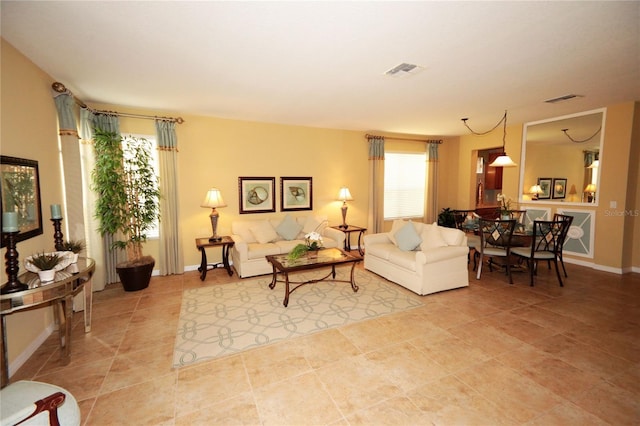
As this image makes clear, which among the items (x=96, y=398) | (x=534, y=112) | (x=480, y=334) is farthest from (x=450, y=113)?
(x=96, y=398)

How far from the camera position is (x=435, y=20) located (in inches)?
86.4

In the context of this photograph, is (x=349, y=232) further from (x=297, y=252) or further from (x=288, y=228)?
(x=297, y=252)

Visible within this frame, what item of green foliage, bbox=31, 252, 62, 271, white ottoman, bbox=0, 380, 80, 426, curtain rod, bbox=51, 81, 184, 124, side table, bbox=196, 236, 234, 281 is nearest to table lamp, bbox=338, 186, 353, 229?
side table, bbox=196, 236, 234, 281

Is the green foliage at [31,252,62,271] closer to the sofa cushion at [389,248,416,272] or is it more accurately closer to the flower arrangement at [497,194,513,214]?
the sofa cushion at [389,248,416,272]

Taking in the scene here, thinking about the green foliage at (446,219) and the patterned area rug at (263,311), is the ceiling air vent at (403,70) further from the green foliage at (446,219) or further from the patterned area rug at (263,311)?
the green foliage at (446,219)

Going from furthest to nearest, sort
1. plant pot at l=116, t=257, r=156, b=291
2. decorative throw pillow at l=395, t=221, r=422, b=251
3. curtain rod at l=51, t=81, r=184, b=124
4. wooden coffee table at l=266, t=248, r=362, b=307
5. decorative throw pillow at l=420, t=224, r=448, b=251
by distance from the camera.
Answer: decorative throw pillow at l=395, t=221, r=422, b=251
decorative throw pillow at l=420, t=224, r=448, b=251
plant pot at l=116, t=257, r=156, b=291
wooden coffee table at l=266, t=248, r=362, b=307
curtain rod at l=51, t=81, r=184, b=124

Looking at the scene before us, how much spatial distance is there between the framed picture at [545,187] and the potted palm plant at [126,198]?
727 cm

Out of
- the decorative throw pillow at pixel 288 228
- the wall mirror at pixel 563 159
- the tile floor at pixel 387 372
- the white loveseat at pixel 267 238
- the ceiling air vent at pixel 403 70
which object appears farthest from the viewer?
the decorative throw pillow at pixel 288 228

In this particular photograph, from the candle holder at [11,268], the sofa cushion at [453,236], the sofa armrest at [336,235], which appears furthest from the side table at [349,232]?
the candle holder at [11,268]

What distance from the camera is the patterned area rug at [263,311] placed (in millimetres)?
2893

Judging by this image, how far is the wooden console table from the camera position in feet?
6.81

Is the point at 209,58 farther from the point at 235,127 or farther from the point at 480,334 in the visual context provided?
the point at 480,334

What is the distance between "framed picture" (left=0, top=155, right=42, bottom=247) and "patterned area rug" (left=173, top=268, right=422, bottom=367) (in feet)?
5.59

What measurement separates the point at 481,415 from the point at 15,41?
4.77 metres
